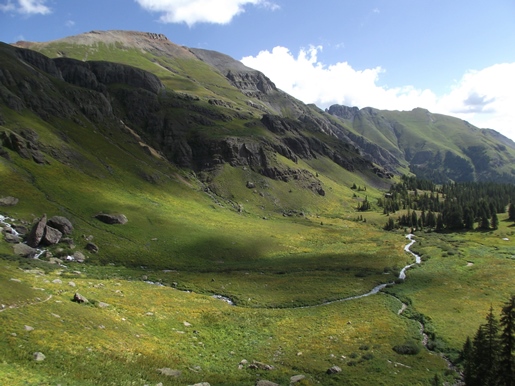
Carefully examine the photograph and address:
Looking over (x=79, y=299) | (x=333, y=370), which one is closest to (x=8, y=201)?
(x=79, y=299)

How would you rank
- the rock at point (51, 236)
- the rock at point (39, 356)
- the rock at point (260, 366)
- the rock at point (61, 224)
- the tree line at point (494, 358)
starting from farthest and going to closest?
the rock at point (61, 224)
the rock at point (51, 236)
the rock at point (260, 366)
the tree line at point (494, 358)
the rock at point (39, 356)

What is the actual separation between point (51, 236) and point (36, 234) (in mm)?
2781

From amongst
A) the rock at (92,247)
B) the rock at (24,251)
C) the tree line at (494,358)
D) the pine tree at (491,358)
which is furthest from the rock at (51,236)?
the pine tree at (491,358)

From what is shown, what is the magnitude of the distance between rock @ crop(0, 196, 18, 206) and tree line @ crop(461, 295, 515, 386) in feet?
281

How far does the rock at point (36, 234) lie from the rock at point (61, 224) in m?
4.05

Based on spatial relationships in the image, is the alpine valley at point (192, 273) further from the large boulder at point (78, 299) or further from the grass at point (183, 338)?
the large boulder at point (78, 299)

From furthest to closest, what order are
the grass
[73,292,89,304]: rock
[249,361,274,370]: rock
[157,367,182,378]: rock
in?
[73,292,89,304]: rock < [249,361,274,370]: rock < [157,367,182,378]: rock < the grass

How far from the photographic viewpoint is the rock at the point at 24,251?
5916cm

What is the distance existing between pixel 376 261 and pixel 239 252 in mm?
35645

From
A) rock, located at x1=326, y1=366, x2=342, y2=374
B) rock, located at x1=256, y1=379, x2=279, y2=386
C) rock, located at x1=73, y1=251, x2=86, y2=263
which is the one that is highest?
rock, located at x1=73, y1=251, x2=86, y2=263

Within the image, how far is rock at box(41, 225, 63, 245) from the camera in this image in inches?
2602

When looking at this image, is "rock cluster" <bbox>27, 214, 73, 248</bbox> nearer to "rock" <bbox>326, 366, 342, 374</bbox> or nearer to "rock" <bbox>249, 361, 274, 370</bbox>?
"rock" <bbox>249, 361, 274, 370</bbox>

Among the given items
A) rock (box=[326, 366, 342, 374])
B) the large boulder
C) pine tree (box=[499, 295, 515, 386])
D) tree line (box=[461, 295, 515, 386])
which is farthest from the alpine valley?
pine tree (box=[499, 295, 515, 386])

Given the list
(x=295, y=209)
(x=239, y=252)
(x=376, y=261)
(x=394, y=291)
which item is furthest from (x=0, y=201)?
(x=295, y=209)
